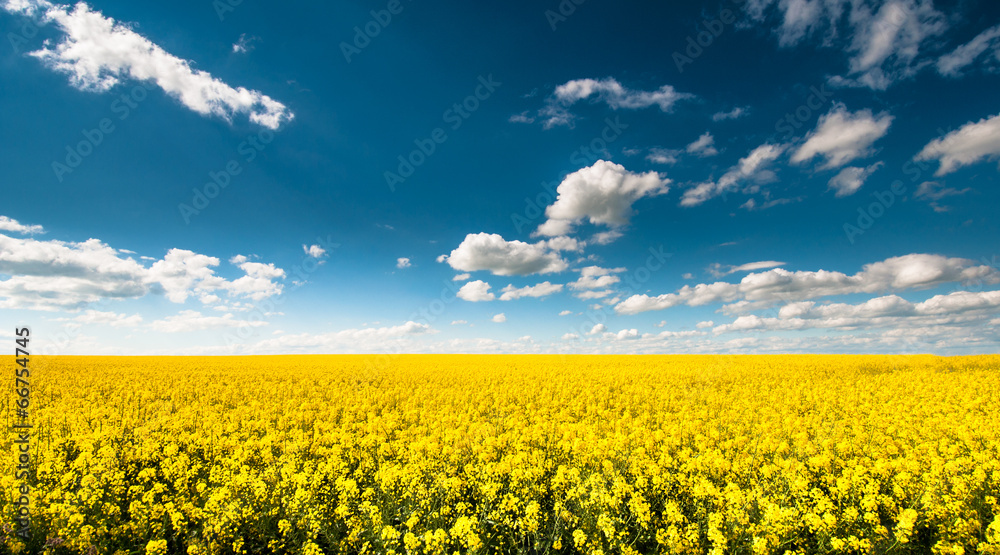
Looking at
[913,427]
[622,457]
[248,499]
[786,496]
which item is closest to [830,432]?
[913,427]

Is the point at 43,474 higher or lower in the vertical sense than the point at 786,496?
higher

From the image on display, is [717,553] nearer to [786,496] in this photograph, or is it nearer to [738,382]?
[786,496]

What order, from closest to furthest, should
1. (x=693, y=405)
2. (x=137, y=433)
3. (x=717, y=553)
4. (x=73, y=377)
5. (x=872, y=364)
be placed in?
(x=717, y=553)
(x=137, y=433)
(x=693, y=405)
(x=73, y=377)
(x=872, y=364)

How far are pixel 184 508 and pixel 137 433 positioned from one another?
512 cm

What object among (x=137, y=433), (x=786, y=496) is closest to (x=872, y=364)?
(x=786, y=496)

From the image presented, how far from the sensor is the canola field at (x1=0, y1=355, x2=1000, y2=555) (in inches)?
192

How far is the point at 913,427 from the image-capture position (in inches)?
368

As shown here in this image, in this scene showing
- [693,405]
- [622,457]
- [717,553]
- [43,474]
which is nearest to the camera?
[717,553]

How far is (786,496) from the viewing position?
5863 mm

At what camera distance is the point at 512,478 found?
6.08 m

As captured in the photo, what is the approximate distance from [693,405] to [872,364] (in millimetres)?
26265

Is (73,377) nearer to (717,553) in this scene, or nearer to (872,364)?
(717,553)

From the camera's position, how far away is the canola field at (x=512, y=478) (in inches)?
192

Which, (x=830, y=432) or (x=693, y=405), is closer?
(x=830, y=432)
